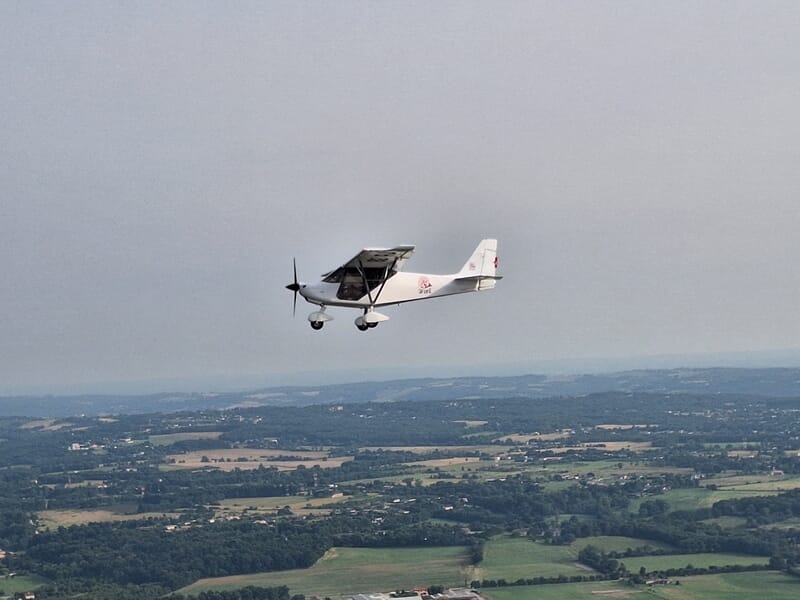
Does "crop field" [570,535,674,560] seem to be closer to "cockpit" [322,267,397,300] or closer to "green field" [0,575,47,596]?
"green field" [0,575,47,596]

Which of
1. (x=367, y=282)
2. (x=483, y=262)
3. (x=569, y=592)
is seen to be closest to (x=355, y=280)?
(x=367, y=282)

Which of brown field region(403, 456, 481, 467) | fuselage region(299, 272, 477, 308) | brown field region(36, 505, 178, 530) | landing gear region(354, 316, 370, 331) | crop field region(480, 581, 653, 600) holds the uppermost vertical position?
fuselage region(299, 272, 477, 308)

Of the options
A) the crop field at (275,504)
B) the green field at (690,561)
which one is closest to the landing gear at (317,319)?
the green field at (690,561)

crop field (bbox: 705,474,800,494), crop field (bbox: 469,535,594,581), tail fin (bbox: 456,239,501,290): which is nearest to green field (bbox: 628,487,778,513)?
crop field (bbox: 705,474,800,494)

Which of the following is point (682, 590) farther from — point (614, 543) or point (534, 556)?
point (614, 543)

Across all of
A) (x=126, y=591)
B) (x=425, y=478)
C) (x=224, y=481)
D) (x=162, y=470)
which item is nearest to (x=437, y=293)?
(x=126, y=591)

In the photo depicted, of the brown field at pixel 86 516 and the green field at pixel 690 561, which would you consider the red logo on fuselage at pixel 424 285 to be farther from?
the brown field at pixel 86 516
